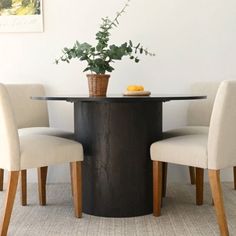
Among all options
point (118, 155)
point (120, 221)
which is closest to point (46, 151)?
point (118, 155)

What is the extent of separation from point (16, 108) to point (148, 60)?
1154mm

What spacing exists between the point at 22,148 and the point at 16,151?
1.8 inches

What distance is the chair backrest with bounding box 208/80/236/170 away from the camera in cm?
192

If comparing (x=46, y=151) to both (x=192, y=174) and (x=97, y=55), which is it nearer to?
(x=97, y=55)

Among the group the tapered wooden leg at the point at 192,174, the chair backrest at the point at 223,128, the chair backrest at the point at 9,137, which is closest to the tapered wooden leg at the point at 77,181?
the chair backrest at the point at 9,137

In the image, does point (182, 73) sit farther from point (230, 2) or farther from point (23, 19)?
point (23, 19)

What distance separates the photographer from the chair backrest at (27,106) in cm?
294

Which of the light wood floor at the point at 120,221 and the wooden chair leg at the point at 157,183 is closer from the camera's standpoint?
the light wood floor at the point at 120,221

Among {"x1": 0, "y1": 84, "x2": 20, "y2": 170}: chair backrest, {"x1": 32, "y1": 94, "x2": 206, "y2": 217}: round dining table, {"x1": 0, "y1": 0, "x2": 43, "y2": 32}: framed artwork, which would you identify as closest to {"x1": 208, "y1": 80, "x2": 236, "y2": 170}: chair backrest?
{"x1": 32, "y1": 94, "x2": 206, "y2": 217}: round dining table

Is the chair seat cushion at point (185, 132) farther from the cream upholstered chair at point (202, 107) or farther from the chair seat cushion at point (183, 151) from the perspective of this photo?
the chair seat cushion at point (183, 151)

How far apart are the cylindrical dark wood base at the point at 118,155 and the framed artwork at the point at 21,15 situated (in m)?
1.13

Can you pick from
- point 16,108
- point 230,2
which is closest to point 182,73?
point 230,2

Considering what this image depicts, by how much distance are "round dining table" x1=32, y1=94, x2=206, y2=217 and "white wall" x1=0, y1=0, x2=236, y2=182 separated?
0.88 metres

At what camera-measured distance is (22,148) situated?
2047 mm
